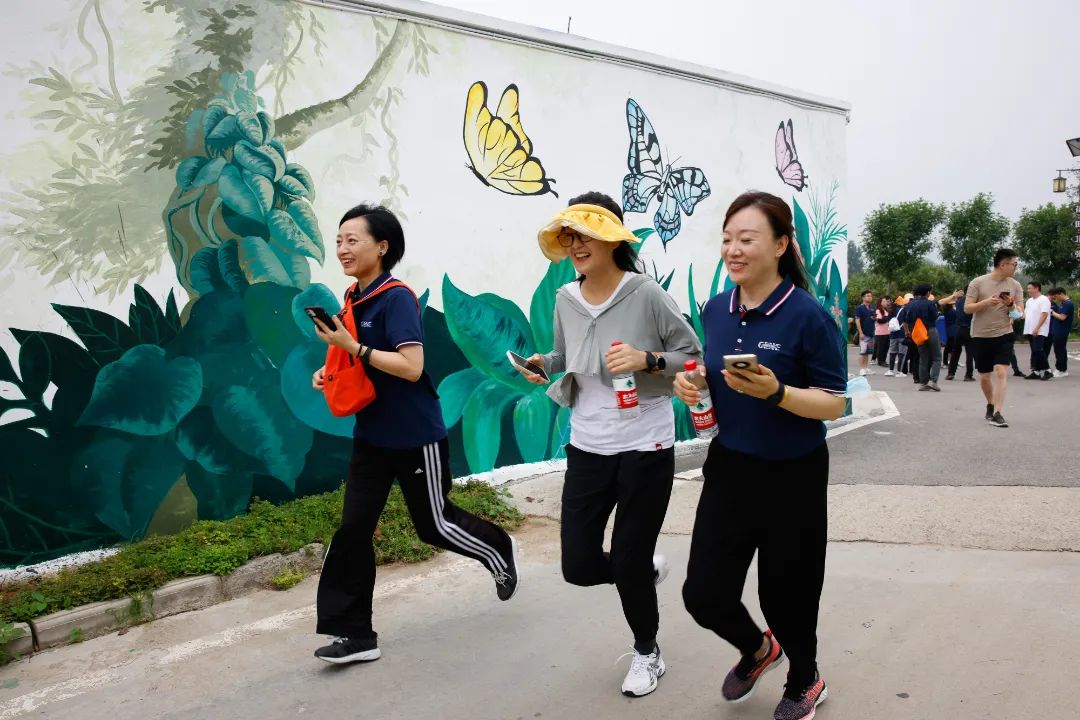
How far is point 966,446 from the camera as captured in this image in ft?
27.3

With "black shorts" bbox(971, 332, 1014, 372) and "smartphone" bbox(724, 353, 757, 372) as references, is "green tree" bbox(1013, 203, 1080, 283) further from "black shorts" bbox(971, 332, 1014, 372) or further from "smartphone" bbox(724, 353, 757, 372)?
"smartphone" bbox(724, 353, 757, 372)

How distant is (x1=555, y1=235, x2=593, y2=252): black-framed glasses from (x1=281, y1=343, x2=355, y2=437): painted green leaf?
116 inches

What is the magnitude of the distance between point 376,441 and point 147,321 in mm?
2343

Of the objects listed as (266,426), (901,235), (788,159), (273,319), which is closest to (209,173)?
(273,319)

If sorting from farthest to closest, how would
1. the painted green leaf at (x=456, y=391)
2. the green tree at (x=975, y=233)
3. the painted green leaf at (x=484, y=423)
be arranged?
the green tree at (x=975, y=233) < the painted green leaf at (x=484, y=423) < the painted green leaf at (x=456, y=391)

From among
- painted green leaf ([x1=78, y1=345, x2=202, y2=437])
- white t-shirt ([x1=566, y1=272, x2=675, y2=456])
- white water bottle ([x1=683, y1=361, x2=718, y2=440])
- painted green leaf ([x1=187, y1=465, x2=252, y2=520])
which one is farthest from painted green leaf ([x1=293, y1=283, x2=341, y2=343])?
white water bottle ([x1=683, y1=361, x2=718, y2=440])

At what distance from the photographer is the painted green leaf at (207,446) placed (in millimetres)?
5496

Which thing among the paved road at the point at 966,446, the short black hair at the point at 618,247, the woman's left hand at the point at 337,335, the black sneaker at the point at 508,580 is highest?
the short black hair at the point at 618,247

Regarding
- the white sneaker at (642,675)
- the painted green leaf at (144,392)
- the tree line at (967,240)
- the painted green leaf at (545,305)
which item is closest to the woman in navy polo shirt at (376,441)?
the white sneaker at (642,675)

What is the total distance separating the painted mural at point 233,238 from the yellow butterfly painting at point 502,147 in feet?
0.06

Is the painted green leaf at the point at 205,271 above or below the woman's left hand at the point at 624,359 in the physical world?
above

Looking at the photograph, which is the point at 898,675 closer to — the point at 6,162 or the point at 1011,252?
the point at 6,162

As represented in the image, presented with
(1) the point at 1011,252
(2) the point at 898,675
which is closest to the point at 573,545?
(2) the point at 898,675

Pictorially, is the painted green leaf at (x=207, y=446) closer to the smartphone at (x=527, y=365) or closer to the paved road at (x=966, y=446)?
the smartphone at (x=527, y=365)
